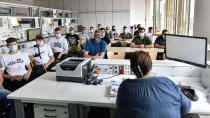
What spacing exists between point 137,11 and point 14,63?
8.36 metres

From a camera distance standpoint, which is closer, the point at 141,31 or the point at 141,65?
the point at 141,65

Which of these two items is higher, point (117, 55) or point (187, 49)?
point (187, 49)

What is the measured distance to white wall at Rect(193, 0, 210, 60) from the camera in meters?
3.27

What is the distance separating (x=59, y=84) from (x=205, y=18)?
2.70m

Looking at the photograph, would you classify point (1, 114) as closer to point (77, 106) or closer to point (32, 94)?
point (32, 94)

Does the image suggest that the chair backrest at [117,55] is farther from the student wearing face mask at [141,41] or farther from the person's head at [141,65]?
the person's head at [141,65]

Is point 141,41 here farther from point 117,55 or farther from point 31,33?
point 31,33

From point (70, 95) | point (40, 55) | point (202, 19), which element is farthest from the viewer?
point (40, 55)

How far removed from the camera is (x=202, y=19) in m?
3.46

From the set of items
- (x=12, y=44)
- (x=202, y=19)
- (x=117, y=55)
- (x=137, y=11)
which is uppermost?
(x=137, y=11)

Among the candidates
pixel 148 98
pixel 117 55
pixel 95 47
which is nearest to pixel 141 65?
pixel 148 98

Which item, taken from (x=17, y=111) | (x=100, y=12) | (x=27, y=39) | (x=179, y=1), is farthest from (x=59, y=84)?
(x=100, y=12)

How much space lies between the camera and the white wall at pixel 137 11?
10.3 metres

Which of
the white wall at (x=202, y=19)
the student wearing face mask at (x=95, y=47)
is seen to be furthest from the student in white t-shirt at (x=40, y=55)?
the white wall at (x=202, y=19)
